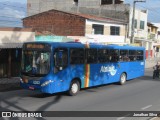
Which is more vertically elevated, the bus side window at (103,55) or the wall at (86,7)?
the wall at (86,7)

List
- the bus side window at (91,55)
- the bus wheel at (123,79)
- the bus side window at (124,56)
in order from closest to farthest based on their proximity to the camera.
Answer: the bus side window at (91,55), the bus side window at (124,56), the bus wheel at (123,79)

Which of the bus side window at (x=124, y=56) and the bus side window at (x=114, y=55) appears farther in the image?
the bus side window at (x=124, y=56)

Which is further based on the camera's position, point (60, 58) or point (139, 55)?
point (139, 55)

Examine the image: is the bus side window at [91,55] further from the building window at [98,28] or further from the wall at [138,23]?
the wall at [138,23]

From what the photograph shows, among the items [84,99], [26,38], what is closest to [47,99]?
[84,99]

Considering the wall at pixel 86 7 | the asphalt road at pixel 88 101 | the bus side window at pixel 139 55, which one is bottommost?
the asphalt road at pixel 88 101

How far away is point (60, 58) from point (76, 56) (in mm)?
1480

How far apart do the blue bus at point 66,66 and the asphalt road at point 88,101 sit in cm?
55

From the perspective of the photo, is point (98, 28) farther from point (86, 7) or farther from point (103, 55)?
point (103, 55)

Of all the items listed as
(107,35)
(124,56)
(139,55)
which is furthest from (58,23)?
(124,56)

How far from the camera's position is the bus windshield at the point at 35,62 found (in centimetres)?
1527

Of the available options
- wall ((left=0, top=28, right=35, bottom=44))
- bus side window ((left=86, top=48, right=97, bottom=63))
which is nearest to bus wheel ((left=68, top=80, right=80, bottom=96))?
bus side window ((left=86, top=48, right=97, bottom=63))

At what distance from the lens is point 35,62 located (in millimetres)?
15617

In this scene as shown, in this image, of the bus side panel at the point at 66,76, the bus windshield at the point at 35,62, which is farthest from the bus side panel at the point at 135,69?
the bus windshield at the point at 35,62
